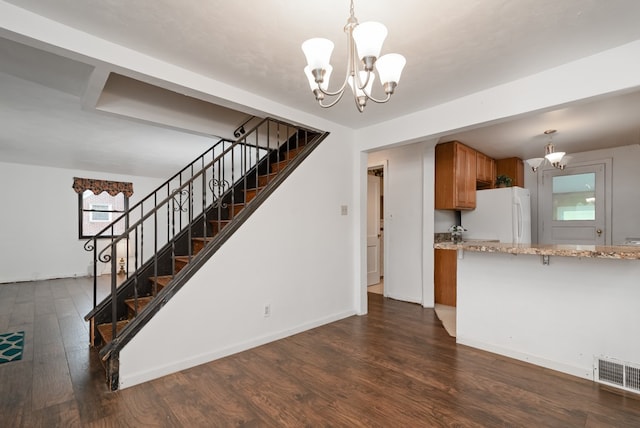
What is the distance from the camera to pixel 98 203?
25.4 ft

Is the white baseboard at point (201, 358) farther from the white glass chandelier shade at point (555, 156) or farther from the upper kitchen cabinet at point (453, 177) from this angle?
the white glass chandelier shade at point (555, 156)

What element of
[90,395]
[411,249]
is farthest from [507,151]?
[90,395]

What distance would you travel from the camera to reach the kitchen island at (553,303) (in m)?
2.36

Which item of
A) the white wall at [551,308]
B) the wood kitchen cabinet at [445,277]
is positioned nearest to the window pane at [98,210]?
the wood kitchen cabinet at [445,277]

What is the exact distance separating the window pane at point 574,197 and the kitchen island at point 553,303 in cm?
339

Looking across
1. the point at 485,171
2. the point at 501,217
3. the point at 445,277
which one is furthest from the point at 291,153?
the point at 485,171

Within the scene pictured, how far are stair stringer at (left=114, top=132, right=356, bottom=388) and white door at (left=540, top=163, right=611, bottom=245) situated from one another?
4.50 metres

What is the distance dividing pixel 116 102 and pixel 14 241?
5.93 metres

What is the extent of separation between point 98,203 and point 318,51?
27.3ft

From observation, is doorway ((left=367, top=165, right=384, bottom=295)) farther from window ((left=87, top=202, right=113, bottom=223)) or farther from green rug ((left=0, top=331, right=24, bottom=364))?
window ((left=87, top=202, right=113, bottom=223))

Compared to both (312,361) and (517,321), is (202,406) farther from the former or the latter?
(517,321)

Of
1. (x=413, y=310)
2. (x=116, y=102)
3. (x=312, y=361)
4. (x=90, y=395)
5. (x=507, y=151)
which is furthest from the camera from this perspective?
(x=507, y=151)

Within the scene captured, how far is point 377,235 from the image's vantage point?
623cm

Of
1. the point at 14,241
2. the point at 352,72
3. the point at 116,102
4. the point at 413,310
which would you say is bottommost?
the point at 413,310
